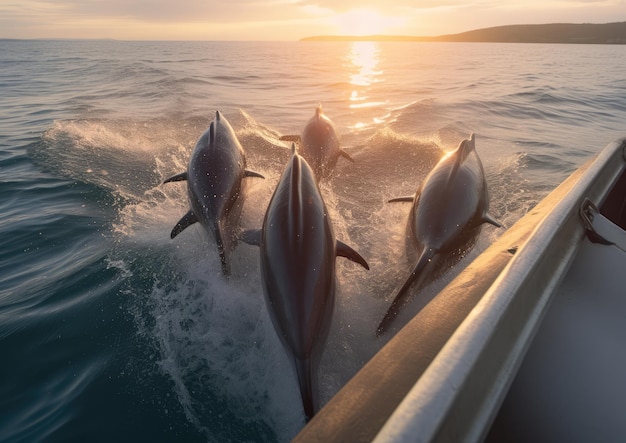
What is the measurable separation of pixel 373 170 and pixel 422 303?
5.24 m

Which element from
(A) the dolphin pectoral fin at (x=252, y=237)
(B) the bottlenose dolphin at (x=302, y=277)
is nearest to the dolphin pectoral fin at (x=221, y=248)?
(A) the dolphin pectoral fin at (x=252, y=237)

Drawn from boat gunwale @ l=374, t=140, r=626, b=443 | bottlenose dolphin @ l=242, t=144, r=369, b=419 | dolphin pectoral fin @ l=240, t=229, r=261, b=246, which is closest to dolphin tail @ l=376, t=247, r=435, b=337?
bottlenose dolphin @ l=242, t=144, r=369, b=419

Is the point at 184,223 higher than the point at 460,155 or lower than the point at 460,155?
lower

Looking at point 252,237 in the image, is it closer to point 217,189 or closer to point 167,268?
point 217,189

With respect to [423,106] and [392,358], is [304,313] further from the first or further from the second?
[423,106]

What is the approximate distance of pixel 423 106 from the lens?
17734 mm

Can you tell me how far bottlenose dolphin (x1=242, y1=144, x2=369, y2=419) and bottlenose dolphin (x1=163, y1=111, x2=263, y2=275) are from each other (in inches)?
48.5

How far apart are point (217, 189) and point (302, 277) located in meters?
2.60

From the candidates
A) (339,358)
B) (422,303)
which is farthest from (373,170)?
(339,358)

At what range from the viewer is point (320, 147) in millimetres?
8023

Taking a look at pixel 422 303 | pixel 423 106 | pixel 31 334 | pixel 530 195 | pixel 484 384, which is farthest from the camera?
pixel 423 106

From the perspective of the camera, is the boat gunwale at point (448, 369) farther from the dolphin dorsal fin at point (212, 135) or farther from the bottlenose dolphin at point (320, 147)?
the bottlenose dolphin at point (320, 147)

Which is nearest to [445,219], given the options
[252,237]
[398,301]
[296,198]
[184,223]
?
[398,301]

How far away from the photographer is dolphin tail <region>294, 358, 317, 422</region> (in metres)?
2.84
